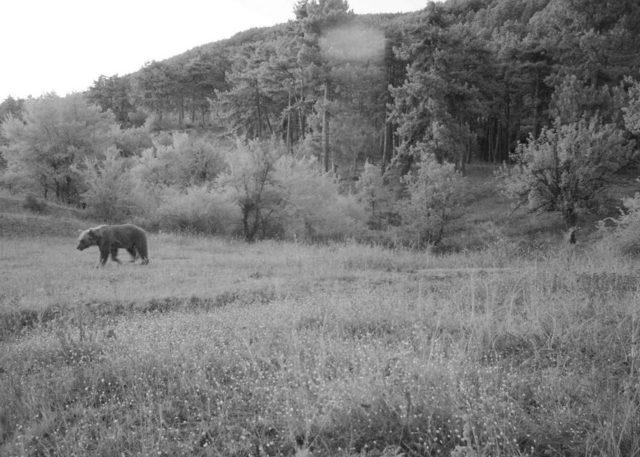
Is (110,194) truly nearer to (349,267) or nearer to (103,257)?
(103,257)

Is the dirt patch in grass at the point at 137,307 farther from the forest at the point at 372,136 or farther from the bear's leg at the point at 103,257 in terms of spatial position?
the forest at the point at 372,136

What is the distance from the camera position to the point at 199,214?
27297 millimetres

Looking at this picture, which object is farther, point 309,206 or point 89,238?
point 309,206

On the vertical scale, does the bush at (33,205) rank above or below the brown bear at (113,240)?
below

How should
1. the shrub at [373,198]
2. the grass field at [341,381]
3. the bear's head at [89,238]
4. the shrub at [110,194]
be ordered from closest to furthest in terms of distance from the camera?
the grass field at [341,381]
the bear's head at [89,238]
the shrub at [110,194]
the shrub at [373,198]

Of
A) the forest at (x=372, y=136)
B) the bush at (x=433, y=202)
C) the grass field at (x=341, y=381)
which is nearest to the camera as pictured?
the grass field at (x=341, y=381)

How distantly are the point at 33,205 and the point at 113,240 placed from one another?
613 inches

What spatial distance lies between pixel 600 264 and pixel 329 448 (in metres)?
11.5

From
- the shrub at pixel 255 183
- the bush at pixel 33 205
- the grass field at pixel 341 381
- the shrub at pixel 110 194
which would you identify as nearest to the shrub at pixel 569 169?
the shrub at pixel 255 183

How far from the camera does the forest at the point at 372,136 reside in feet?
89.6

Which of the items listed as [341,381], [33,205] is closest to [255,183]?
[33,205]

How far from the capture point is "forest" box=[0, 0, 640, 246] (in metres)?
27.3

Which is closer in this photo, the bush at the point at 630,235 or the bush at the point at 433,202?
the bush at the point at 630,235

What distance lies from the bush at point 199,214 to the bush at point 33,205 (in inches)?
254
